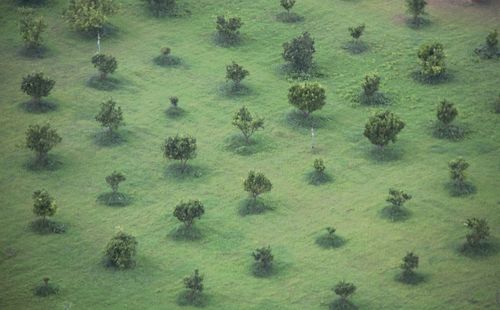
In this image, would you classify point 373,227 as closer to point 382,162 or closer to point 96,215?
point 382,162

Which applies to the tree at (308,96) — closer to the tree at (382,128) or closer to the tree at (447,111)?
the tree at (382,128)

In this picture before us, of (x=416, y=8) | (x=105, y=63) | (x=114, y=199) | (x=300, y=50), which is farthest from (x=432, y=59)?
(x=114, y=199)

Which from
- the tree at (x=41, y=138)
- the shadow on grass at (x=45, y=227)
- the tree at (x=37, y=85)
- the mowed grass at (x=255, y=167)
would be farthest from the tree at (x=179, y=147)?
the tree at (x=37, y=85)

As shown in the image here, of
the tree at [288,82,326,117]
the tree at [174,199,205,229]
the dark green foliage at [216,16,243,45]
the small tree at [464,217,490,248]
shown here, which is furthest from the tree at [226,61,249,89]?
the small tree at [464,217,490,248]

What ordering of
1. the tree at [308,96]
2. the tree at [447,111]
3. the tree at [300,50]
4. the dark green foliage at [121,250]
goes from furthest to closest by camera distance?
the tree at [300,50]
the tree at [308,96]
the tree at [447,111]
the dark green foliage at [121,250]

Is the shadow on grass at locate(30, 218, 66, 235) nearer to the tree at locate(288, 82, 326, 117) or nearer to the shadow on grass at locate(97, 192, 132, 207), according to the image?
the shadow on grass at locate(97, 192, 132, 207)
